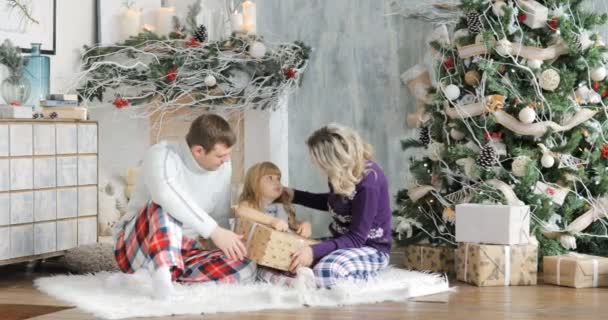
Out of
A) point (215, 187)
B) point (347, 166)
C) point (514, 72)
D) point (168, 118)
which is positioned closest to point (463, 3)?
point (514, 72)

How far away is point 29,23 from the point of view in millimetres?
4977

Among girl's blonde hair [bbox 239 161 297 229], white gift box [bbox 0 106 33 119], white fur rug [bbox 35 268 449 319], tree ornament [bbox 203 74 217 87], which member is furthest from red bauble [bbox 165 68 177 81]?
white fur rug [bbox 35 268 449 319]

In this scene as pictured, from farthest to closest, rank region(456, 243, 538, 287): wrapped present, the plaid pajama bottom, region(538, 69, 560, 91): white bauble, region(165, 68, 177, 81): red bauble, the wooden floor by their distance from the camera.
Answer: region(165, 68, 177, 81): red bauble, region(538, 69, 560, 91): white bauble, region(456, 243, 538, 287): wrapped present, the plaid pajama bottom, the wooden floor

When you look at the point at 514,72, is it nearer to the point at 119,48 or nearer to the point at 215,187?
the point at 215,187

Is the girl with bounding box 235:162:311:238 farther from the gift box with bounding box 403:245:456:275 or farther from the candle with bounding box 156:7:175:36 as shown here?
the candle with bounding box 156:7:175:36

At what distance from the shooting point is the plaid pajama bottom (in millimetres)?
3887

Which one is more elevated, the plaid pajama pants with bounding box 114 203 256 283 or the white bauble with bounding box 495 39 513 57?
the white bauble with bounding box 495 39 513 57

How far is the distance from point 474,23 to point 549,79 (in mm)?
414

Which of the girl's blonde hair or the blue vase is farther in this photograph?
the blue vase

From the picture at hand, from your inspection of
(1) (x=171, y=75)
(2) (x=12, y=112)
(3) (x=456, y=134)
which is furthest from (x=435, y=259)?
(2) (x=12, y=112)

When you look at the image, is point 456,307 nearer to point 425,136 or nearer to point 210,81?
point 425,136

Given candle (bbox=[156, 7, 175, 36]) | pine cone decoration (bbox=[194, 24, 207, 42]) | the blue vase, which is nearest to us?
the blue vase

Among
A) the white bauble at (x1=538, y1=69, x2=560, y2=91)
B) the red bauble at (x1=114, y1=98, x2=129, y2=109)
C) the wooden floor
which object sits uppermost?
the white bauble at (x1=538, y1=69, x2=560, y2=91)

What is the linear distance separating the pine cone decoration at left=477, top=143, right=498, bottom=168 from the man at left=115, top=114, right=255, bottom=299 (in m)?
1.12
